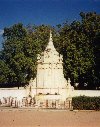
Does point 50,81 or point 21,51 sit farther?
point 21,51

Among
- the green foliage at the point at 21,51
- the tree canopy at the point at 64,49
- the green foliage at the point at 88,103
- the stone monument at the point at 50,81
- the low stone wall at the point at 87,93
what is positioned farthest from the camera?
the green foliage at the point at 21,51

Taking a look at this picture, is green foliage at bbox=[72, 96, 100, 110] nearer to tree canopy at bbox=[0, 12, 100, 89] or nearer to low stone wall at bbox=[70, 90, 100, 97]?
low stone wall at bbox=[70, 90, 100, 97]

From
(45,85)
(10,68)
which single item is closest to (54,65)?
(45,85)

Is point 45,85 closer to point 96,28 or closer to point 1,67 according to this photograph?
point 96,28

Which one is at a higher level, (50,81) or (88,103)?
(50,81)

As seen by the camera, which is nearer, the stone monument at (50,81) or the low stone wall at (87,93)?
the low stone wall at (87,93)

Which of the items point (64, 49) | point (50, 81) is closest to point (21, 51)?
point (64, 49)

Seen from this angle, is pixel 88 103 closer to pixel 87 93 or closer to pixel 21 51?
pixel 87 93

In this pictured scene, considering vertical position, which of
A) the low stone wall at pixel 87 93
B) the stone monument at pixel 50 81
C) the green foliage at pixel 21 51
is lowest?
the low stone wall at pixel 87 93

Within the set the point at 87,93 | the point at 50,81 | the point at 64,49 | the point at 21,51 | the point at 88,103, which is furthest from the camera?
the point at 21,51

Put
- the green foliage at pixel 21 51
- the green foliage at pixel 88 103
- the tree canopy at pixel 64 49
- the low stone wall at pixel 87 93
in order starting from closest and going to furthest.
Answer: the green foliage at pixel 88 103, the low stone wall at pixel 87 93, the tree canopy at pixel 64 49, the green foliage at pixel 21 51

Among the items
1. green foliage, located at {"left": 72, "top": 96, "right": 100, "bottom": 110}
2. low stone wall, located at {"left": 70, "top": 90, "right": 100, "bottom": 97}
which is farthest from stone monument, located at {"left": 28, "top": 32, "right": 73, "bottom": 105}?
green foliage, located at {"left": 72, "top": 96, "right": 100, "bottom": 110}

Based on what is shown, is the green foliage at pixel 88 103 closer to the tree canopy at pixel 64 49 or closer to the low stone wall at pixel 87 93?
the low stone wall at pixel 87 93

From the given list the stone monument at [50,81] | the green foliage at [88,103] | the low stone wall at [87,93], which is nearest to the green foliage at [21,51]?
the stone monument at [50,81]
